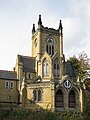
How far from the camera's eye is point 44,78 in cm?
6938

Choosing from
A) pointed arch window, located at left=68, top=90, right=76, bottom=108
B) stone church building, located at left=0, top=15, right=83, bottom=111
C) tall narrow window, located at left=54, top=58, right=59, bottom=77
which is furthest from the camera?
tall narrow window, located at left=54, top=58, right=59, bottom=77

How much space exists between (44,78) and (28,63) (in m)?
6.35

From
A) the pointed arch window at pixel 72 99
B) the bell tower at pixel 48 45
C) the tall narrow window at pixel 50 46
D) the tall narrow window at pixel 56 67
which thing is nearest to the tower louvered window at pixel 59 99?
the pointed arch window at pixel 72 99

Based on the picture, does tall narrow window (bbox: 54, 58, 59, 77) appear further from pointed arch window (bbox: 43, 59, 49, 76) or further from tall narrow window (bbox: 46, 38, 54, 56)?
tall narrow window (bbox: 46, 38, 54, 56)

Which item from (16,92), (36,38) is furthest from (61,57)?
(16,92)

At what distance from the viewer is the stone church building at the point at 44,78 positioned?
63.8m

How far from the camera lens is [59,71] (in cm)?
7025

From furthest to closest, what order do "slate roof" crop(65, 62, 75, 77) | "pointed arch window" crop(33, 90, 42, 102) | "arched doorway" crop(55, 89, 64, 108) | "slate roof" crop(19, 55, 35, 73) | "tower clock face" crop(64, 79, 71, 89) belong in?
"slate roof" crop(65, 62, 75, 77)
"slate roof" crop(19, 55, 35, 73)
"tower clock face" crop(64, 79, 71, 89)
"pointed arch window" crop(33, 90, 42, 102)
"arched doorway" crop(55, 89, 64, 108)

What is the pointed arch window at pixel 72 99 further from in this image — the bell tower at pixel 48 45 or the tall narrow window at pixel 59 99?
the bell tower at pixel 48 45

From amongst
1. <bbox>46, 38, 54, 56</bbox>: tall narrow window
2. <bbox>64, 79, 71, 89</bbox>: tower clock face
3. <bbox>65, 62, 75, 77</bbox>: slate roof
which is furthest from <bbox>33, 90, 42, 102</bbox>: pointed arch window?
<bbox>46, 38, 54, 56</bbox>: tall narrow window

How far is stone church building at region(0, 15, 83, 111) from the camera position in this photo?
6378 cm

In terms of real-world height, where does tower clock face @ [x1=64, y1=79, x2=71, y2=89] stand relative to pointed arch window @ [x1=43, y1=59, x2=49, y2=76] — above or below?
below

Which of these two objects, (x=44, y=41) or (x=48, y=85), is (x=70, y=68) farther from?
(x=48, y=85)

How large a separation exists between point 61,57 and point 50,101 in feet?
46.9
